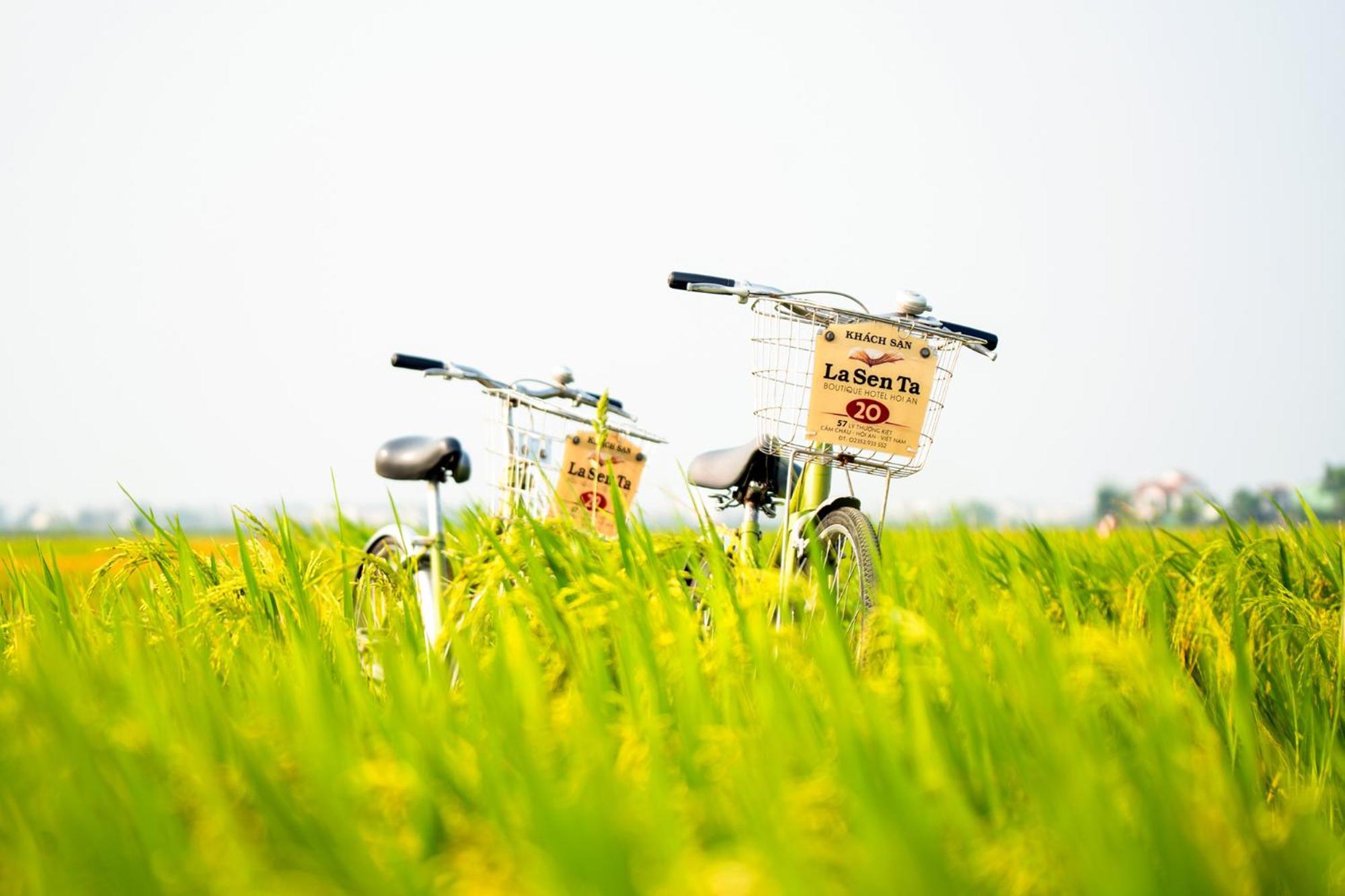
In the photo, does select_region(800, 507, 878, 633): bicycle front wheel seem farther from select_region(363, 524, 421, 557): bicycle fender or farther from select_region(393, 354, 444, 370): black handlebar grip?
select_region(393, 354, 444, 370): black handlebar grip

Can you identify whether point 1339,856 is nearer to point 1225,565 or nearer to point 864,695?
point 864,695

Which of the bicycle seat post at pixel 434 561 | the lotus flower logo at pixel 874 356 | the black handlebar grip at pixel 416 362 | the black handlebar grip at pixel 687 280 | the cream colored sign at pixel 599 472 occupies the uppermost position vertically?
the black handlebar grip at pixel 687 280

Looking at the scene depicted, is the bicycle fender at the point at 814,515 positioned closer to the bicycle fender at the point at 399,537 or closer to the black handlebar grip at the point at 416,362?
the bicycle fender at the point at 399,537

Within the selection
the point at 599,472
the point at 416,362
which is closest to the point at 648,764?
the point at 599,472

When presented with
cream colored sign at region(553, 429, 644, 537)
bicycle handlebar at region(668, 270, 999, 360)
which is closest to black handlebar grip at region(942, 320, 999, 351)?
bicycle handlebar at region(668, 270, 999, 360)

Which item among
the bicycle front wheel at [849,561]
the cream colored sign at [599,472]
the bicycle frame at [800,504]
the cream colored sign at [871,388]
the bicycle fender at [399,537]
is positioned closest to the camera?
the bicycle front wheel at [849,561]

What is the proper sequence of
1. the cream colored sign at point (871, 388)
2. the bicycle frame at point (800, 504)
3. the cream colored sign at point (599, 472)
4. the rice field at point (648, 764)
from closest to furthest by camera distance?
the rice field at point (648, 764) → the cream colored sign at point (871, 388) → the bicycle frame at point (800, 504) → the cream colored sign at point (599, 472)

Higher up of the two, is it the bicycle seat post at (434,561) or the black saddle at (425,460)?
the black saddle at (425,460)

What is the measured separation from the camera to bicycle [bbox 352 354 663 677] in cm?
346

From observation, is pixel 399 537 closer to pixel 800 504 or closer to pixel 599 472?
pixel 599 472

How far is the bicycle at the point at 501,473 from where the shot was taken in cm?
346

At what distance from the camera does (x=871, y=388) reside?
10.4 ft

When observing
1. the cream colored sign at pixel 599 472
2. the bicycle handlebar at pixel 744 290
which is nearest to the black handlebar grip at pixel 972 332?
the bicycle handlebar at pixel 744 290

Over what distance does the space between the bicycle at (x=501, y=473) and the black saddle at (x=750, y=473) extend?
0.35 metres
